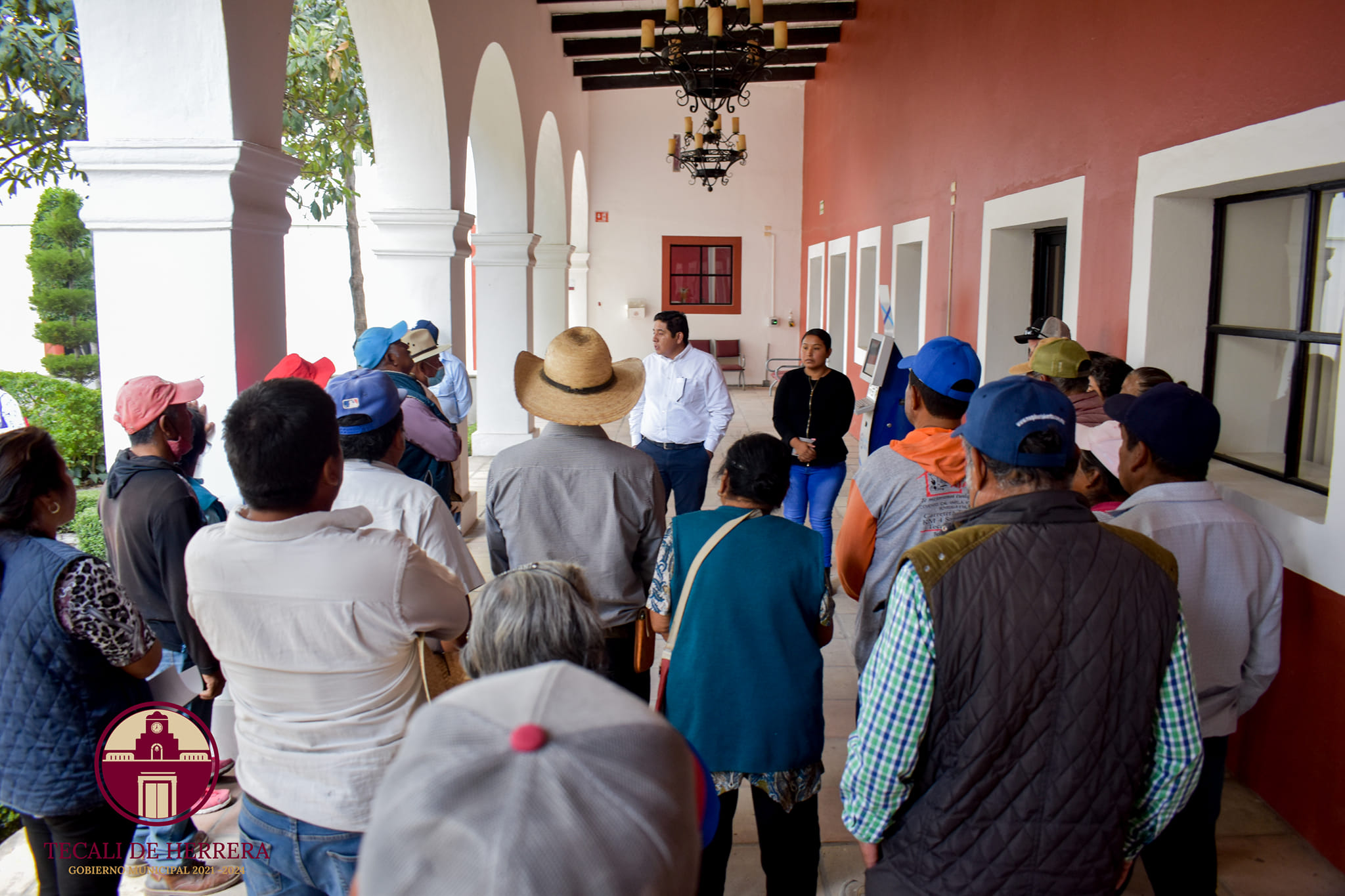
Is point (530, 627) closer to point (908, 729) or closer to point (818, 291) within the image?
point (908, 729)

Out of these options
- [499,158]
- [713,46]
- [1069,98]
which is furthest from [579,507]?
[499,158]

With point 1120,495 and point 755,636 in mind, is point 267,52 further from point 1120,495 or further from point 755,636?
point 1120,495

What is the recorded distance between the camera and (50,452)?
189 cm

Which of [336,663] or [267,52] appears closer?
[336,663]

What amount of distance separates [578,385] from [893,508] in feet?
3.09

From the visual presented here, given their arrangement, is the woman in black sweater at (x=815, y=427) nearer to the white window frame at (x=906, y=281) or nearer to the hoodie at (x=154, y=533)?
the white window frame at (x=906, y=281)

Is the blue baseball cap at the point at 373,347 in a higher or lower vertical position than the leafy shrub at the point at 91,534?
higher

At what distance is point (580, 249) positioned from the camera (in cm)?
1591

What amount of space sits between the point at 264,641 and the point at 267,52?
98.2 inches

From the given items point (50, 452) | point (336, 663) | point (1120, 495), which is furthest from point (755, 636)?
point (50, 452)

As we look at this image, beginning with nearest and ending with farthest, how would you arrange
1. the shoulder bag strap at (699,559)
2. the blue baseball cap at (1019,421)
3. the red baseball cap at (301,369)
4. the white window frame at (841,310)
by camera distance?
the blue baseball cap at (1019,421)
the shoulder bag strap at (699,559)
the red baseball cap at (301,369)
the white window frame at (841,310)

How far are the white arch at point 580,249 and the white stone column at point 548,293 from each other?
3811 mm

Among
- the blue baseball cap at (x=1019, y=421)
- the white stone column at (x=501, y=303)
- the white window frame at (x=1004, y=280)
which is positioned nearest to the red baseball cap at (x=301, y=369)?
the blue baseball cap at (x=1019, y=421)

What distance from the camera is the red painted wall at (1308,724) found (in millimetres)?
2570
